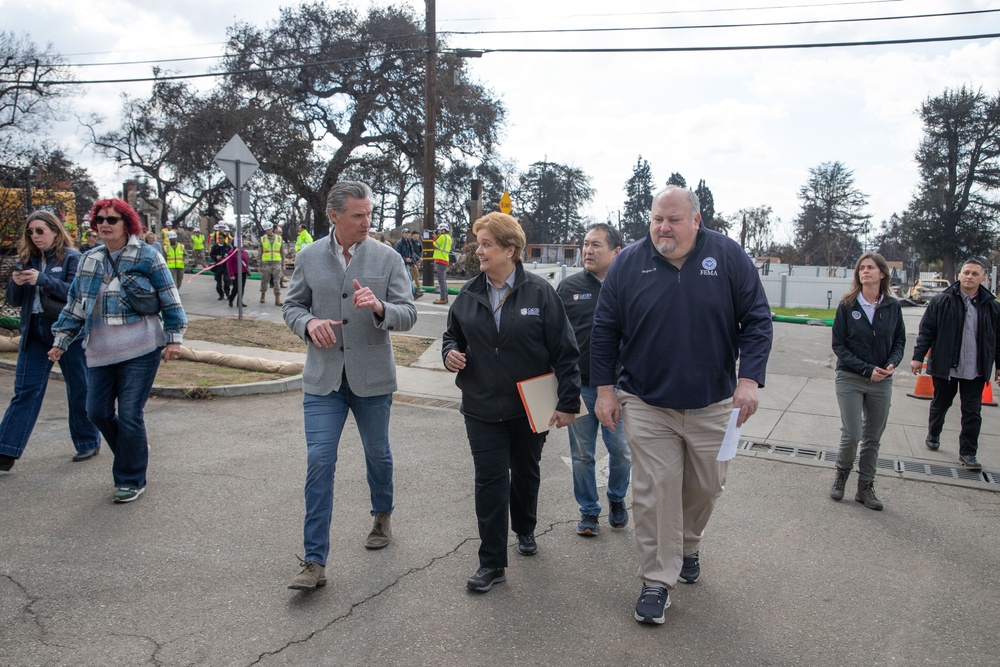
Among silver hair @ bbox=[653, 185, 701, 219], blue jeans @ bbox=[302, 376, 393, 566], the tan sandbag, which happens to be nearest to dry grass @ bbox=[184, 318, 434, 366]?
the tan sandbag

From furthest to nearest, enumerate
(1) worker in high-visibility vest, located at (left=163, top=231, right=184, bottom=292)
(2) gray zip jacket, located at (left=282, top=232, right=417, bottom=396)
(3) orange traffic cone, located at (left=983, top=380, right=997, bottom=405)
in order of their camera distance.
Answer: (1) worker in high-visibility vest, located at (left=163, top=231, right=184, bottom=292)
(3) orange traffic cone, located at (left=983, top=380, right=997, bottom=405)
(2) gray zip jacket, located at (left=282, top=232, right=417, bottom=396)

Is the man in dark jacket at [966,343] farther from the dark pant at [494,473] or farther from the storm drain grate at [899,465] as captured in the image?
the dark pant at [494,473]

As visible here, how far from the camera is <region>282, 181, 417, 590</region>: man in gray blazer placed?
388cm

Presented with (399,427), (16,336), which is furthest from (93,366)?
(16,336)

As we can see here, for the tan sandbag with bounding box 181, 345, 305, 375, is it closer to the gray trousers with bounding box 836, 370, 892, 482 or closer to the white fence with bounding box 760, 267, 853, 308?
the gray trousers with bounding box 836, 370, 892, 482

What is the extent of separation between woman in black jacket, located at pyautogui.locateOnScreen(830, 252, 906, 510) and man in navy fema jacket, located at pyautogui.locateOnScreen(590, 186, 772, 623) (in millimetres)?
2181

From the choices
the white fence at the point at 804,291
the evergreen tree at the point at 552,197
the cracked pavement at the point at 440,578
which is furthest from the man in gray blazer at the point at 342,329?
the evergreen tree at the point at 552,197

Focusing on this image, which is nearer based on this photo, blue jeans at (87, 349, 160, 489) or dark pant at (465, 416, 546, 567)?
dark pant at (465, 416, 546, 567)

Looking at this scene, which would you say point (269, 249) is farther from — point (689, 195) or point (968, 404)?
point (689, 195)

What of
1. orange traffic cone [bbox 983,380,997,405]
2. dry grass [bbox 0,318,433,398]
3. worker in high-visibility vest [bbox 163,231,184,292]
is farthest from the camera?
worker in high-visibility vest [bbox 163,231,184,292]

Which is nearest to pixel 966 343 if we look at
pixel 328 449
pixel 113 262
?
pixel 328 449

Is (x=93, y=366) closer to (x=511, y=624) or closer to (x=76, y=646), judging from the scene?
(x=76, y=646)

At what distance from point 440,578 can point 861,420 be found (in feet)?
11.1

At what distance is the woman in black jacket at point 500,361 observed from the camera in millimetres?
3893
